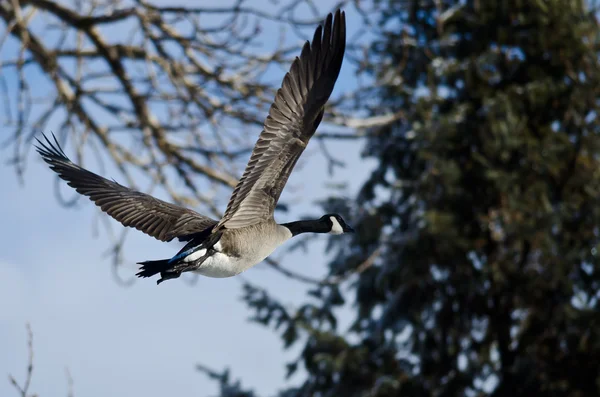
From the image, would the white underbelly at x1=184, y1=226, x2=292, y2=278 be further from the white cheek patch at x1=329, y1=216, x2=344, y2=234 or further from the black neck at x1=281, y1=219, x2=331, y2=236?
the white cheek patch at x1=329, y1=216, x2=344, y2=234

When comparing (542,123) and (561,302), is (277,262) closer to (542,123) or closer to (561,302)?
(561,302)

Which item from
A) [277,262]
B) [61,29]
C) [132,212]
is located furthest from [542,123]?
[132,212]

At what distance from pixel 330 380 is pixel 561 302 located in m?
2.86

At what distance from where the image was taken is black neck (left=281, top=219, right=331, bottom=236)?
4.15 m

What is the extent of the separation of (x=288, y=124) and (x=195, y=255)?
71 cm

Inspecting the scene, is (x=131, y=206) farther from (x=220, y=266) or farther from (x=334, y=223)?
(x=334, y=223)

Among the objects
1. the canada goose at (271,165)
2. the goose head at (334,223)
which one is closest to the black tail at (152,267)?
the canada goose at (271,165)

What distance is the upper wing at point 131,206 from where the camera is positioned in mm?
3902

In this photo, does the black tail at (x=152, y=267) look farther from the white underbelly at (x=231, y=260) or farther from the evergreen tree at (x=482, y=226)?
the evergreen tree at (x=482, y=226)

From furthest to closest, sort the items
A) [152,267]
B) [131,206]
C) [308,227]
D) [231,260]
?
1. [308,227]
2. [131,206]
3. [231,260]
4. [152,267]

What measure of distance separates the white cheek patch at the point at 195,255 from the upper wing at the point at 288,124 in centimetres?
15

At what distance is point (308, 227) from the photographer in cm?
428

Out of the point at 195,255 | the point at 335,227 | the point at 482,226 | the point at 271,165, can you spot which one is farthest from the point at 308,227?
the point at 482,226

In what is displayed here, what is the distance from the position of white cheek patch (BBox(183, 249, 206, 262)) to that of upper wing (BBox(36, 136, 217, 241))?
0.52 meters
